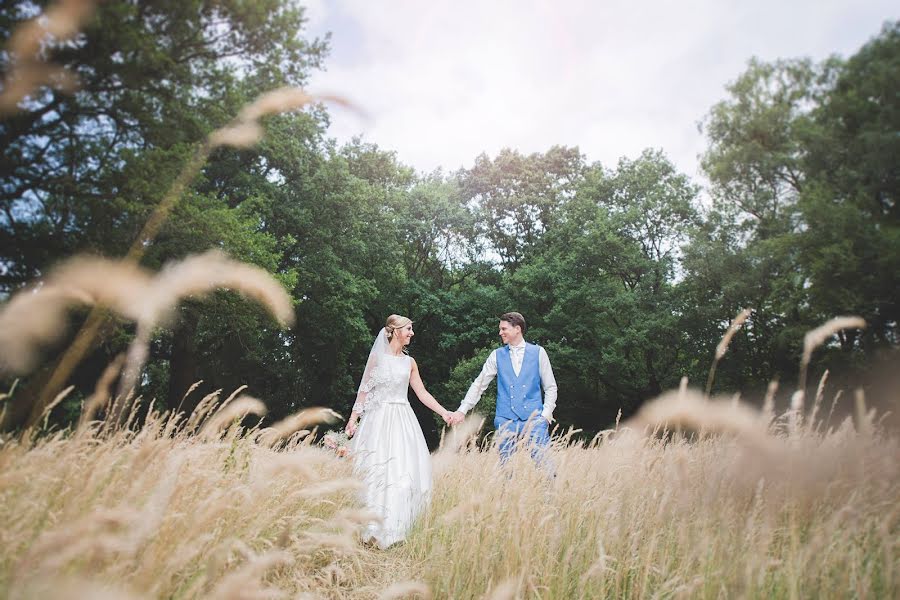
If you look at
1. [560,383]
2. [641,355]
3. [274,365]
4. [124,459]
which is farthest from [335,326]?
[124,459]

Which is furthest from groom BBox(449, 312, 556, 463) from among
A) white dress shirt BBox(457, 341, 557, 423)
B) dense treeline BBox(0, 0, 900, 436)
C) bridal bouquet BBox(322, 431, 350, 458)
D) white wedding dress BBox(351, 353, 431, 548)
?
dense treeline BBox(0, 0, 900, 436)

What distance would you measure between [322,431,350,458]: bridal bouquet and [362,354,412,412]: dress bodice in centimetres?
36

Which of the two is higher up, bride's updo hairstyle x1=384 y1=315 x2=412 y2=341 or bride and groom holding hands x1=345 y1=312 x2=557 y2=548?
bride's updo hairstyle x1=384 y1=315 x2=412 y2=341

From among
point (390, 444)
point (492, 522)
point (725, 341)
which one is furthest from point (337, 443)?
point (725, 341)

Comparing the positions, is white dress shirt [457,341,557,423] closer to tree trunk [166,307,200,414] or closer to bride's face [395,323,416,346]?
bride's face [395,323,416,346]

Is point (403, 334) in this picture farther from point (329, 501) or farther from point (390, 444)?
point (329, 501)

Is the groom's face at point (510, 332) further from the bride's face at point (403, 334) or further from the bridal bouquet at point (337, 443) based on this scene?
the bridal bouquet at point (337, 443)

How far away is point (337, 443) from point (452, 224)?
72.9ft

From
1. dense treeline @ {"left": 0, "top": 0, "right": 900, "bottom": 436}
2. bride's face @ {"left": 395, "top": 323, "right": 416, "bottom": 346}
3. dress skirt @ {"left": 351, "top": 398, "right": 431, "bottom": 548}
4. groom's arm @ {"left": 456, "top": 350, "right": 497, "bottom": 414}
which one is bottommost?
dress skirt @ {"left": 351, "top": 398, "right": 431, "bottom": 548}

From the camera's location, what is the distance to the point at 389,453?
4.82 metres

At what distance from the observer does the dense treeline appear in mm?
11141

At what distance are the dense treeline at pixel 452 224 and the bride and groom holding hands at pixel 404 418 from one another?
657 cm

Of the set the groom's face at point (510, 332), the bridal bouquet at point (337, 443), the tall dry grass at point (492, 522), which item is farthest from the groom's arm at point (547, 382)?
the bridal bouquet at point (337, 443)

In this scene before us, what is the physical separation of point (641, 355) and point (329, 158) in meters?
15.3
